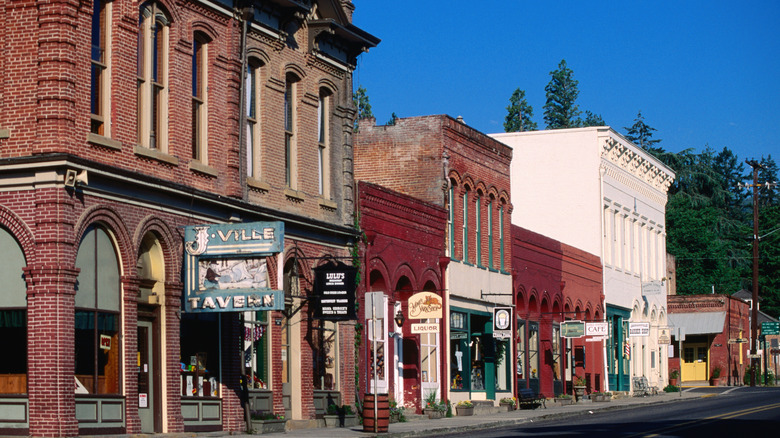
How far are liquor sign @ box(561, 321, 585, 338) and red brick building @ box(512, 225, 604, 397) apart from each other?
0.48 metres

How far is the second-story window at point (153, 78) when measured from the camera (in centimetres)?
2255

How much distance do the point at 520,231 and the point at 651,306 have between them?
68.5 feet

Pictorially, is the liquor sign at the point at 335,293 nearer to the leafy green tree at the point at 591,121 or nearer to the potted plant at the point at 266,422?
the potted plant at the point at 266,422

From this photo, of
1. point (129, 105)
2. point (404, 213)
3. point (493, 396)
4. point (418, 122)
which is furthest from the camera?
point (493, 396)

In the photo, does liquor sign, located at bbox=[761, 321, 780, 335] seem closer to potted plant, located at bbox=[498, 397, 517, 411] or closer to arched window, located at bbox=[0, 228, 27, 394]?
potted plant, located at bbox=[498, 397, 517, 411]

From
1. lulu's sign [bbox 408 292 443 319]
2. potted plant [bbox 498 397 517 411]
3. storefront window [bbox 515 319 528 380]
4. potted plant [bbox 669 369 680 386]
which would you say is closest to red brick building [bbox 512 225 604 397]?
storefront window [bbox 515 319 528 380]

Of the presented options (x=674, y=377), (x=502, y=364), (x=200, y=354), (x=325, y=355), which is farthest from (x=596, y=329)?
(x=674, y=377)

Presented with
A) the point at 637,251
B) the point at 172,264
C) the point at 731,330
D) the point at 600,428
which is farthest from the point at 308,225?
the point at 731,330

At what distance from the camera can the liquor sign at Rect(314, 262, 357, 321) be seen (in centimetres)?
2727

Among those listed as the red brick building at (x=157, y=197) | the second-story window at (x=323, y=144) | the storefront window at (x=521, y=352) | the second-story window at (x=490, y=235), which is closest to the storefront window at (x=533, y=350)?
the storefront window at (x=521, y=352)

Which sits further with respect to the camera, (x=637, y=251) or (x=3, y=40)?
(x=637, y=251)

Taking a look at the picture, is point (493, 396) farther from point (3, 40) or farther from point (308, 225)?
point (3, 40)

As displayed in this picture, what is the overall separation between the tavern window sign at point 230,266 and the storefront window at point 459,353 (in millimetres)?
15144

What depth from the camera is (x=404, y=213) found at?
33625 mm
